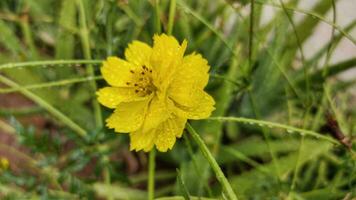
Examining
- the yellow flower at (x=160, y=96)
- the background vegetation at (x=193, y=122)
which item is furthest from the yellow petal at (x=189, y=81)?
the background vegetation at (x=193, y=122)

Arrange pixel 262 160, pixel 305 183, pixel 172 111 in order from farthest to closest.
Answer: pixel 262 160
pixel 305 183
pixel 172 111

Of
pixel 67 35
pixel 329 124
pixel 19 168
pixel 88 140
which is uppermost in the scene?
pixel 67 35

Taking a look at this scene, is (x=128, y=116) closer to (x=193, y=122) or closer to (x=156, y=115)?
(x=156, y=115)

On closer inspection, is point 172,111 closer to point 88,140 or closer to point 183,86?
point 183,86

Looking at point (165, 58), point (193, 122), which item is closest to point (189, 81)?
point (165, 58)

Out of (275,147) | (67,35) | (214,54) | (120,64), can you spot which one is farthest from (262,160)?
(120,64)

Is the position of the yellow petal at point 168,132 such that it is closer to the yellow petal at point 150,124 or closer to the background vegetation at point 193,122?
the yellow petal at point 150,124
